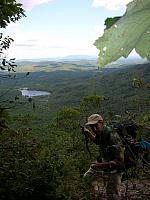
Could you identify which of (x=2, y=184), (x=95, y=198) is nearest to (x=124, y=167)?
(x=95, y=198)

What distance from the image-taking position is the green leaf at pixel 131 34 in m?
0.40

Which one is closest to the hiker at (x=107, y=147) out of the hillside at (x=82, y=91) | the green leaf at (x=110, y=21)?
the green leaf at (x=110, y=21)

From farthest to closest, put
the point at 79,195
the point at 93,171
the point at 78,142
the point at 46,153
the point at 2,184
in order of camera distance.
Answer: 1. the point at 78,142
2. the point at 46,153
3. the point at 2,184
4. the point at 79,195
5. the point at 93,171

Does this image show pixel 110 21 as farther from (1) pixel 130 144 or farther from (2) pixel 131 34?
(1) pixel 130 144

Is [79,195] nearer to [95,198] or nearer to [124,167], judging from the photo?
[95,198]

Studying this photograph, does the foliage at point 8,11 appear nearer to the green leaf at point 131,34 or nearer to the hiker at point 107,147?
the hiker at point 107,147

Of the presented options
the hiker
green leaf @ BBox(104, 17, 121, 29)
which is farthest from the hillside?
green leaf @ BBox(104, 17, 121, 29)

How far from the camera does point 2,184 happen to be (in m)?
10.6

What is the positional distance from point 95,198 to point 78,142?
19.7 meters

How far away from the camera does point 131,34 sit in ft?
1.31

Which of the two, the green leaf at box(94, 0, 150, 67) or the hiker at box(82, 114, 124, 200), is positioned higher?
the green leaf at box(94, 0, 150, 67)

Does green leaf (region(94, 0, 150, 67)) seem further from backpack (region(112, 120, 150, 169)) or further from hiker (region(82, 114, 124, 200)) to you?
backpack (region(112, 120, 150, 169))

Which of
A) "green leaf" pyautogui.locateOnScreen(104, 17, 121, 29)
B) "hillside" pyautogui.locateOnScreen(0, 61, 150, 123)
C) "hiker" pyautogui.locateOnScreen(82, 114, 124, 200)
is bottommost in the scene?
"hillside" pyautogui.locateOnScreen(0, 61, 150, 123)

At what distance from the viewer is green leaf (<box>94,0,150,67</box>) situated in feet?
1.30
